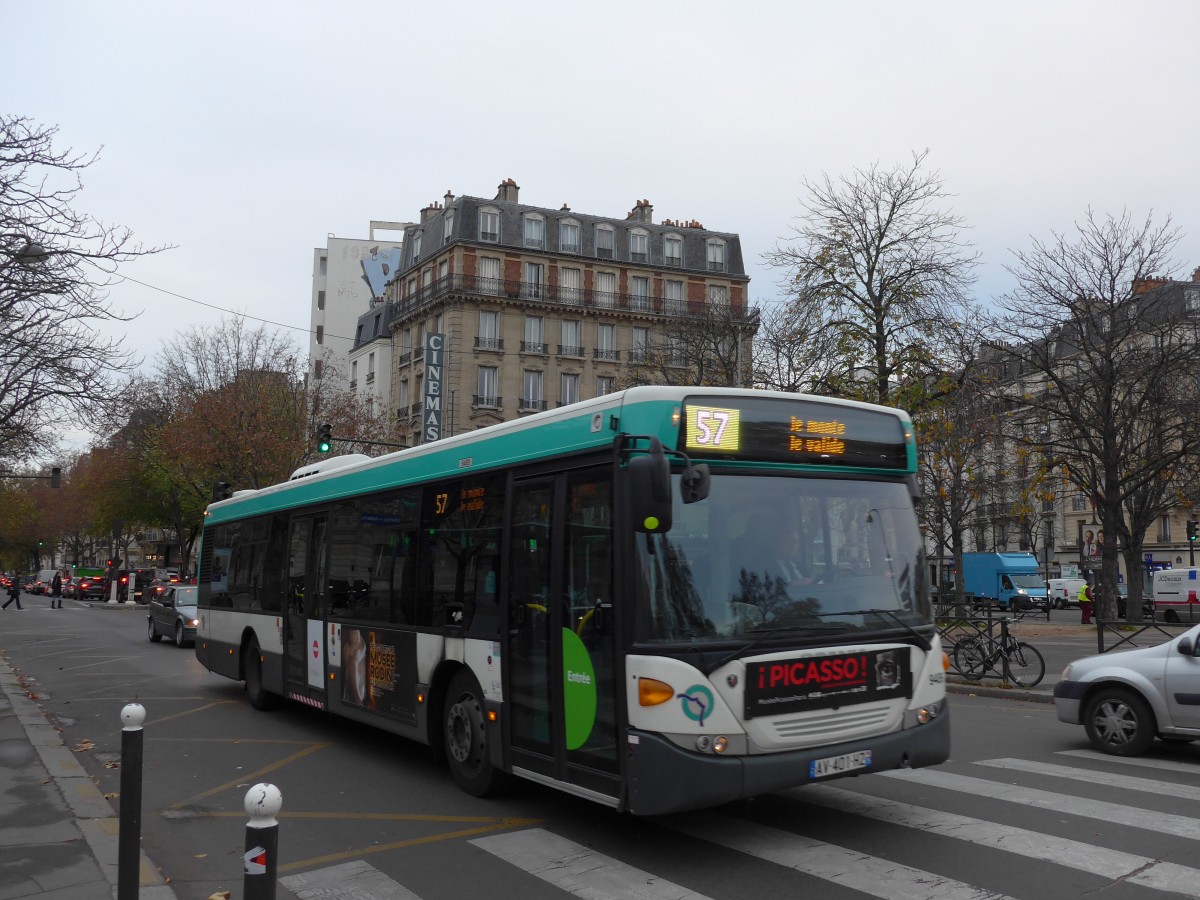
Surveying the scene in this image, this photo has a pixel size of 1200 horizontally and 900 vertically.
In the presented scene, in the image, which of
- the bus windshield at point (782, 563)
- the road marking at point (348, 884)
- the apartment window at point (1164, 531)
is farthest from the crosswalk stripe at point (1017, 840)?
the apartment window at point (1164, 531)

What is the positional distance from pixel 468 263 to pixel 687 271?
46.0ft

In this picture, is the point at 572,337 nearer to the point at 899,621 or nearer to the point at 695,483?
the point at 899,621

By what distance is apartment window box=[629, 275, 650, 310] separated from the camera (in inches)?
2466

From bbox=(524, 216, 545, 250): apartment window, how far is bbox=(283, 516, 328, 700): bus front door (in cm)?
5039

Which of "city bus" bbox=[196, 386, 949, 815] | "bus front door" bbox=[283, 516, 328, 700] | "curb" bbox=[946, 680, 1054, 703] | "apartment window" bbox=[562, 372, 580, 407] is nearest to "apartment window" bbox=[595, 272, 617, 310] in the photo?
"apartment window" bbox=[562, 372, 580, 407]

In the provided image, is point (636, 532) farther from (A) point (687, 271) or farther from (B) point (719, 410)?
(A) point (687, 271)

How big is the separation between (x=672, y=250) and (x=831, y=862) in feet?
197

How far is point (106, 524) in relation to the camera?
66.0 metres

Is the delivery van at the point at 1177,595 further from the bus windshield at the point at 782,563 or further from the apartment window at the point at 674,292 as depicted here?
the bus windshield at the point at 782,563

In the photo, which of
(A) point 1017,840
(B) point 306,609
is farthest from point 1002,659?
(B) point 306,609

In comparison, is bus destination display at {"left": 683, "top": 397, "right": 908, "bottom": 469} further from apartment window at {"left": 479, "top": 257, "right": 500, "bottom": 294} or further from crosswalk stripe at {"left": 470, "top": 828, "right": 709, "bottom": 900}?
apartment window at {"left": 479, "top": 257, "right": 500, "bottom": 294}

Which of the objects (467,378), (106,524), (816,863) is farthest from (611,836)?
(106,524)

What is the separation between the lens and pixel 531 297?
197ft

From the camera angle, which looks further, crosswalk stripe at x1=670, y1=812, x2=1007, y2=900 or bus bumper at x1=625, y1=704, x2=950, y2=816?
bus bumper at x1=625, y1=704, x2=950, y2=816
